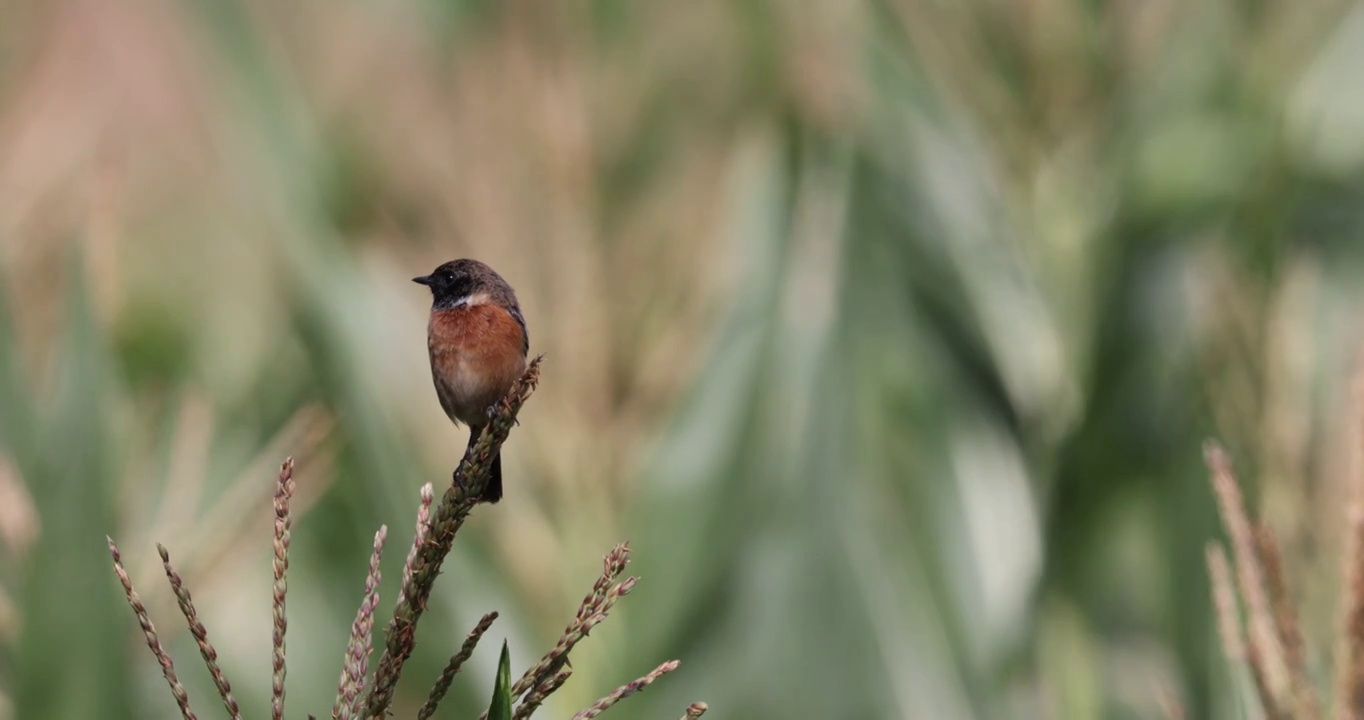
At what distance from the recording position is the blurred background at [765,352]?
197 cm

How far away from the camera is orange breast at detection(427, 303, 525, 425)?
1.15 meters

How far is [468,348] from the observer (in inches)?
46.4

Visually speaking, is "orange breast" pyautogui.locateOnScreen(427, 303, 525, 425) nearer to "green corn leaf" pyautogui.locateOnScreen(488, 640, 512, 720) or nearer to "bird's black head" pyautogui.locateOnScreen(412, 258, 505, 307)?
"bird's black head" pyautogui.locateOnScreen(412, 258, 505, 307)

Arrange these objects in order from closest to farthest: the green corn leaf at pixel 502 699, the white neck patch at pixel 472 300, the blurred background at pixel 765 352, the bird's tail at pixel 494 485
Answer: the green corn leaf at pixel 502 699 < the bird's tail at pixel 494 485 < the white neck patch at pixel 472 300 < the blurred background at pixel 765 352

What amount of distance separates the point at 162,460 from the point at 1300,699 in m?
1.87

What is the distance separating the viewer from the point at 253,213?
9.43ft

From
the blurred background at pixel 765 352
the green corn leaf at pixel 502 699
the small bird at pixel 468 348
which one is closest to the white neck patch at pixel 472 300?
the small bird at pixel 468 348

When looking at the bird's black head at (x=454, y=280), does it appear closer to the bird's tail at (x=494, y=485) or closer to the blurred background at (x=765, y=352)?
the bird's tail at (x=494, y=485)

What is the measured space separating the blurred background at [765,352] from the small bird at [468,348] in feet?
2.20

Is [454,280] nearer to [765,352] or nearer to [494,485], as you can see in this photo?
[494,485]

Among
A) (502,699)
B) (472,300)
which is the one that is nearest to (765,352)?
(472,300)

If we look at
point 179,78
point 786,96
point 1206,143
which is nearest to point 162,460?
point 786,96

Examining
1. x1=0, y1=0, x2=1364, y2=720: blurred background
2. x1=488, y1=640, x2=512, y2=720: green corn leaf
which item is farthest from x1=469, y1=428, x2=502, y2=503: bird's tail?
x1=0, y1=0, x2=1364, y2=720: blurred background

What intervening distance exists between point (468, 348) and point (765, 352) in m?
1.08
